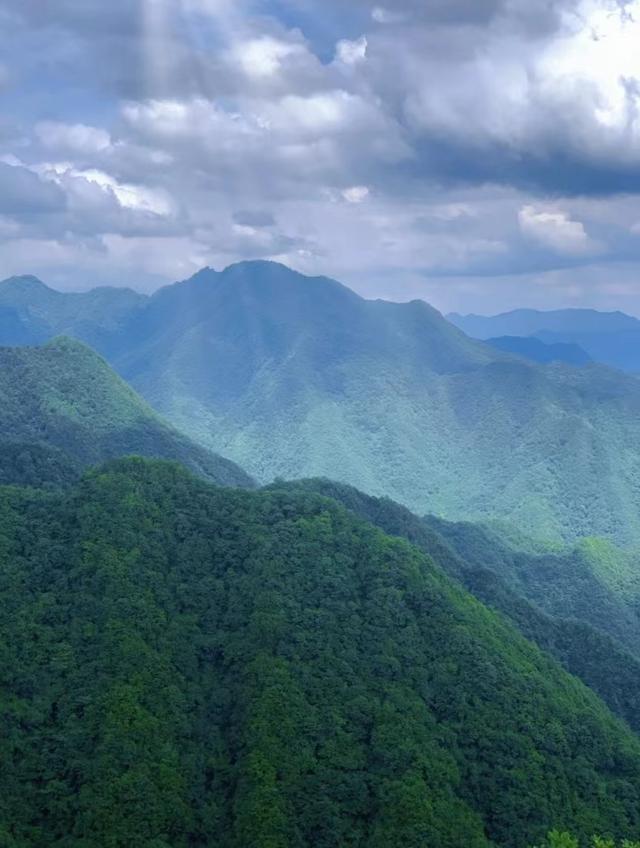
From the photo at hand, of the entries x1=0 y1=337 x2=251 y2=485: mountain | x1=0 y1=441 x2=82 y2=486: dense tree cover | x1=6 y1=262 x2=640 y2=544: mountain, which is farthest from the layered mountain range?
x1=6 y1=262 x2=640 y2=544: mountain

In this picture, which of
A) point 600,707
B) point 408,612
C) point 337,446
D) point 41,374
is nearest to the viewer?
point 408,612

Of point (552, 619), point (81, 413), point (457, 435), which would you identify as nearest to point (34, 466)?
point (81, 413)

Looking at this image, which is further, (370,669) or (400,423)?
(400,423)

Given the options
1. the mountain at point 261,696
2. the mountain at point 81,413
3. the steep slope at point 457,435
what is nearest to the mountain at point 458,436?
the steep slope at point 457,435

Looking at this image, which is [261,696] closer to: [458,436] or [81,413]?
[81,413]

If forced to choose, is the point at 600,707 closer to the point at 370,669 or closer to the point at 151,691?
the point at 370,669

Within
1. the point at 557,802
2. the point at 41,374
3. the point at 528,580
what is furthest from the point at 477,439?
the point at 557,802
